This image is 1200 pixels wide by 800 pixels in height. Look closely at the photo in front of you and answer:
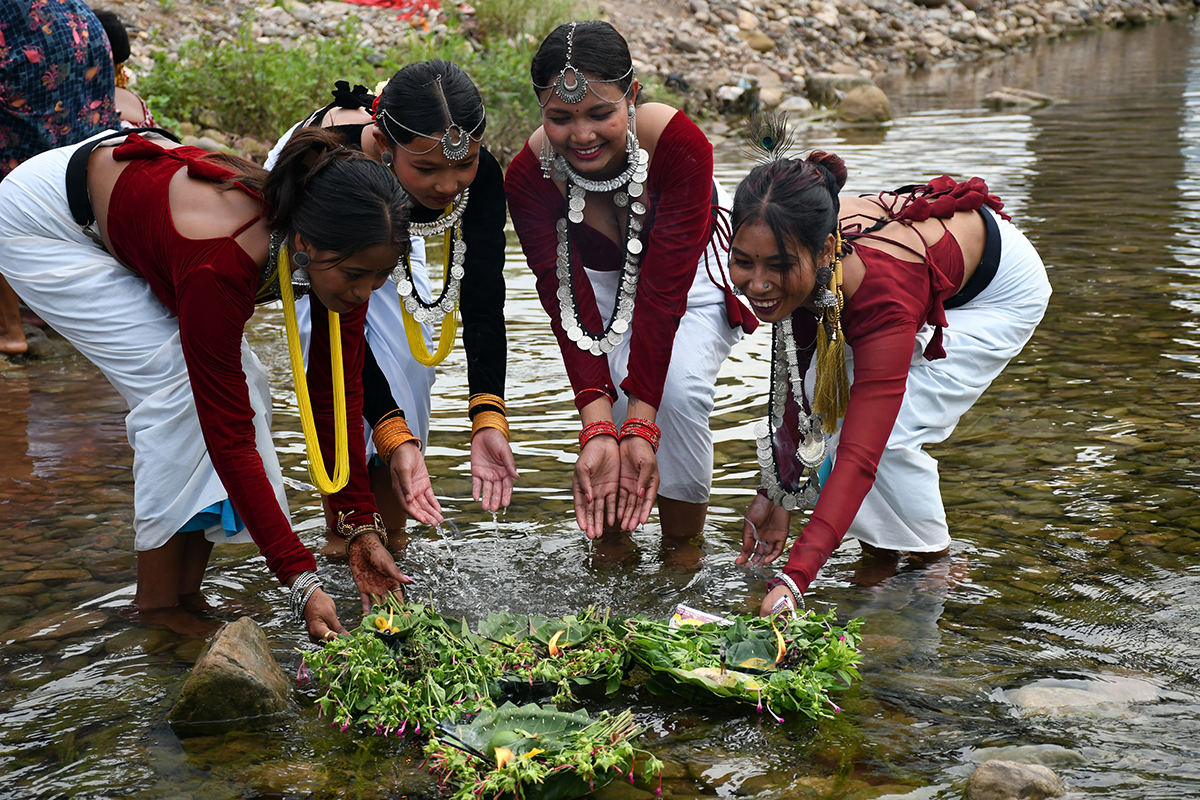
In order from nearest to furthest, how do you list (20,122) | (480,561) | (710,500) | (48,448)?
(480,561) < (710,500) < (48,448) < (20,122)

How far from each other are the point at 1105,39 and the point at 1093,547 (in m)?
23.9

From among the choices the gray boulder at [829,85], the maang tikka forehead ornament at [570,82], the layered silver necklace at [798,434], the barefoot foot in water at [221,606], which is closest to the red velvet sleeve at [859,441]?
the layered silver necklace at [798,434]

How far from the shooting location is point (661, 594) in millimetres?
3820

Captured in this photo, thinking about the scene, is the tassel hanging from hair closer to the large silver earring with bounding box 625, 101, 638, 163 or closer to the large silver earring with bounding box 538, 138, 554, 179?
the large silver earring with bounding box 625, 101, 638, 163

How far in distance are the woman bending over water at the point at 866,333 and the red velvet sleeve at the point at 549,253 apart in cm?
61

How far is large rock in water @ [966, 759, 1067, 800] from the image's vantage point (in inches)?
97.7

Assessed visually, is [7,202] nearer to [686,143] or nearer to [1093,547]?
[686,143]

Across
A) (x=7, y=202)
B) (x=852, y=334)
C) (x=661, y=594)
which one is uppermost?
(x=7, y=202)

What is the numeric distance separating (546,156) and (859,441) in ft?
4.68

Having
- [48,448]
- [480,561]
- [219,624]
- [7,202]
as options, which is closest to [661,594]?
[480,561]

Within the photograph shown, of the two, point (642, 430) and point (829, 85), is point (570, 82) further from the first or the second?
point (829, 85)

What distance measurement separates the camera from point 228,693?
2.93 meters

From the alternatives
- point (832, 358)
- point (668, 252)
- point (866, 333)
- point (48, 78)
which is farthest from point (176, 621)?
point (48, 78)

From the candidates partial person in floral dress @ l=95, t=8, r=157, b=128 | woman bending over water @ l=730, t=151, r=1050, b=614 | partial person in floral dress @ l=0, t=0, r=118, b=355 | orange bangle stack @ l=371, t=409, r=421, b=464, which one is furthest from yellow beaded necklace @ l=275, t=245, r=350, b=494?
partial person in floral dress @ l=95, t=8, r=157, b=128
